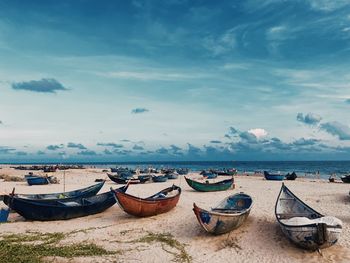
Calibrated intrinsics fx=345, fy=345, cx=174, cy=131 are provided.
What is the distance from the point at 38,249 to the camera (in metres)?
12.7

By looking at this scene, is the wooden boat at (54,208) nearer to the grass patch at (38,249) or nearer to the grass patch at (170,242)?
the grass patch at (38,249)

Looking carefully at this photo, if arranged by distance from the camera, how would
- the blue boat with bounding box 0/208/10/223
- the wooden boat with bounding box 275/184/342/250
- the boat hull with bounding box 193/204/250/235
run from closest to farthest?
1. the wooden boat with bounding box 275/184/342/250
2. the boat hull with bounding box 193/204/250/235
3. the blue boat with bounding box 0/208/10/223

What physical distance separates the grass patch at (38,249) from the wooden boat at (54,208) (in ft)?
8.95

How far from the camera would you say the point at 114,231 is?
50.7 feet

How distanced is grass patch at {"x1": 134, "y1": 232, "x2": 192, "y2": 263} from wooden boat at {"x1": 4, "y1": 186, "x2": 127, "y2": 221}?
16.2ft

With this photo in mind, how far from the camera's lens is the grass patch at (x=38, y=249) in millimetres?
11900

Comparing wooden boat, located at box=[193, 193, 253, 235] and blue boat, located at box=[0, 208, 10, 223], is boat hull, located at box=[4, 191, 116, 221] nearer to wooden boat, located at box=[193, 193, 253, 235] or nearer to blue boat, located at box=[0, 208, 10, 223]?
blue boat, located at box=[0, 208, 10, 223]

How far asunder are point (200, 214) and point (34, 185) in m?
27.6

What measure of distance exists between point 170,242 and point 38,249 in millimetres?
4963

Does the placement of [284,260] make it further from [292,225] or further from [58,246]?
[58,246]

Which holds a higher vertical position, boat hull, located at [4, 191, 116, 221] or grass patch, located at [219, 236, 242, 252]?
boat hull, located at [4, 191, 116, 221]

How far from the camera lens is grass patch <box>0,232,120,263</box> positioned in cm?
1190

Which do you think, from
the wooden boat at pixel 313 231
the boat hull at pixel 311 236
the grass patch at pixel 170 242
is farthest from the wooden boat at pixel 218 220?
the boat hull at pixel 311 236

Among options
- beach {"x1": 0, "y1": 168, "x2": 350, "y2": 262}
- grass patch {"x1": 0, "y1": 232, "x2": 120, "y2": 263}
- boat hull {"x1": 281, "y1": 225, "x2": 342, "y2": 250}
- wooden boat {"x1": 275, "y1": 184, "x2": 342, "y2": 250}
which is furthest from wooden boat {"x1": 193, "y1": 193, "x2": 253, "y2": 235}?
grass patch {"x1": 0, "y1": 232, "x2": 120, "y2": 263}
